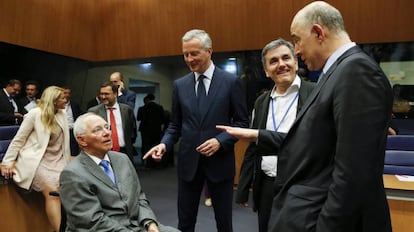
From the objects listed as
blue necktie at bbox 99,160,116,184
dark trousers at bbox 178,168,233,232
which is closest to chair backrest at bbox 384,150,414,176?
dark trousers at bbox 178,168,233,232

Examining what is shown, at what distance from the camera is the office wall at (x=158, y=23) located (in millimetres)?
4513

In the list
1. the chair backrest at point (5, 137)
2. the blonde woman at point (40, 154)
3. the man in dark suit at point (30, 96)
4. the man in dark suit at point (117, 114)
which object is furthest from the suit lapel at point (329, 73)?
the man in dark suit at point (30, 96)

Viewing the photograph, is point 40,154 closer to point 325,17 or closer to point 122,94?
point 122,94

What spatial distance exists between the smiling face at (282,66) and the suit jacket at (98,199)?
104 centimetres

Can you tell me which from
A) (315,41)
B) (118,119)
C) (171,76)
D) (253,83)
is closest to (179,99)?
(315,41)

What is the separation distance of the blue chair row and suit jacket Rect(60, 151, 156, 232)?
1.83 m

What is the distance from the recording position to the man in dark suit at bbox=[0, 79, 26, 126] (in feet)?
14.7

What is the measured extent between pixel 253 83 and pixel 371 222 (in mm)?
4348

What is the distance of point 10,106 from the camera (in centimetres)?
463

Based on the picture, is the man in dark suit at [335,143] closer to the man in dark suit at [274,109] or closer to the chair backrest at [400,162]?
the man in dark suit at [274,109]

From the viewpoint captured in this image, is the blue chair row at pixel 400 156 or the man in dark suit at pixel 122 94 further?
the man in dark suit at pixel 122 94

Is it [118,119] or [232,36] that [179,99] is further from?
[232,36]

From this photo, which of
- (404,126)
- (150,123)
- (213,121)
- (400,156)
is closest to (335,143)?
(213,121)

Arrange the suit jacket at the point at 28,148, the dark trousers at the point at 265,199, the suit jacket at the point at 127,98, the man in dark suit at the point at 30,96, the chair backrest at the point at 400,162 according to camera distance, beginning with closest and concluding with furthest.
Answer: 1. the dark trousers at the point at 265,199
2. the chair backrest at the point at 400,162
3. the suit jacket at the point at 28,148
4. the suit jacket at the point at 127,98
5. the man in dark suit at the point at 30,96
